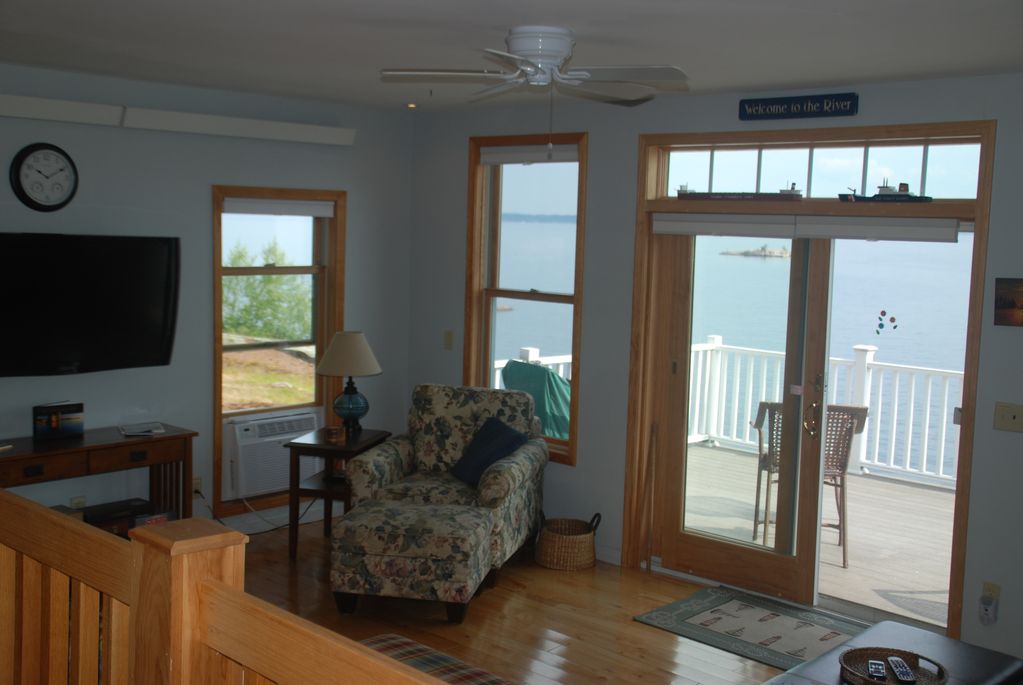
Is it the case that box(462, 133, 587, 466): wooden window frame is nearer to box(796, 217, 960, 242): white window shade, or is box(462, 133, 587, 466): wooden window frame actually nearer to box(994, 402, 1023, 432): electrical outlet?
box(796, 217, 960, 242): white window shade

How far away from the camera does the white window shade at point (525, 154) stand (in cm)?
586

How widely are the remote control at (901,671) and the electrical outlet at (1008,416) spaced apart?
1614 mm

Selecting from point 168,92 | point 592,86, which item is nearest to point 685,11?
point 592,86

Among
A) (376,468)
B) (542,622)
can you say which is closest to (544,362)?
(376,468)

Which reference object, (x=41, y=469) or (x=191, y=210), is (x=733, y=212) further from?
(x=41, y=469)

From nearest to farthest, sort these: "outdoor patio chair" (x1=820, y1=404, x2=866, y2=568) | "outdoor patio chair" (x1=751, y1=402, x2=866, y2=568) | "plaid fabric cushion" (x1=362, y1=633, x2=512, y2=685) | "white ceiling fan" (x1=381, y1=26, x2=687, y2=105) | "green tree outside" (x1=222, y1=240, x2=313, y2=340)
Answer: "plaid fabric cushion" (x1=362, y1=633, x2=512, y2=685)
"white ceiling fan" (x1=381, y1=26, x2=687, y2=105)
"outdoor patio chair" (x1=751, y1=402, x2=866, y2=568)
"outdoor patio chair" (x1=820, y1=404, x2=866, y2=568)
"green tree outside" (x1=222, y1=240, x2=313, y2=340)

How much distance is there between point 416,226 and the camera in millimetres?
6773

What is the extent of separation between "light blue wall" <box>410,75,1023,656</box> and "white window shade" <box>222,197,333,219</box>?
700 mm

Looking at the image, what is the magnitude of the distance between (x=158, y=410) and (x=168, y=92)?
5.77 feet

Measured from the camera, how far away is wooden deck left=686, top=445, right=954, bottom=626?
5.15 m

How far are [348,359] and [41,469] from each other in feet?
5.43

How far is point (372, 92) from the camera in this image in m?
5.56

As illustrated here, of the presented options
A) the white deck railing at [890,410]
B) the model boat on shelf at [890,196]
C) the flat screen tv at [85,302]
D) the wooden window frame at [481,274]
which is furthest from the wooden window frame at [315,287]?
the model boat on shelf at [890,196]

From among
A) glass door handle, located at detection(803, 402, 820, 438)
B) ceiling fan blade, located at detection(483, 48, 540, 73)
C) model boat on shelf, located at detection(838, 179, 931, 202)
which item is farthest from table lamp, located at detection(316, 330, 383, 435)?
model boat on shelf, located at detection(838, 179, 931, 202)
